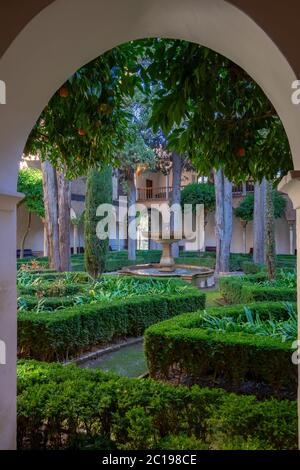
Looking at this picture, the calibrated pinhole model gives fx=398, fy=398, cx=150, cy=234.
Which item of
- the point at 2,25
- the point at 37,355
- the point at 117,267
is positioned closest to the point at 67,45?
the point at 2,25

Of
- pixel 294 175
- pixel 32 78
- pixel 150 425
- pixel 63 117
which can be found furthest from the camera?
pixel 63 117

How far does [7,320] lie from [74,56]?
1.47 m

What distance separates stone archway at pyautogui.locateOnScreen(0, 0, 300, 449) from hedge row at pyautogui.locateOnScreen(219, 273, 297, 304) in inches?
234

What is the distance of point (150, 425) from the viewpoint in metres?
2.29

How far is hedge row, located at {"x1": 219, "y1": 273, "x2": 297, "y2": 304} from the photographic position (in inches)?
293

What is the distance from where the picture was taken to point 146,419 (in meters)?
2.30

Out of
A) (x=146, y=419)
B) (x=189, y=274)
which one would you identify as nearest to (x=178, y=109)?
(x=146, y=419)

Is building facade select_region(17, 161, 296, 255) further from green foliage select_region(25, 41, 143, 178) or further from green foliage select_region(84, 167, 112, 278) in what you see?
green foliage select_region(25, 41, 143, 178)

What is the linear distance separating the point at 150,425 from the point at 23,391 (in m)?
0.93

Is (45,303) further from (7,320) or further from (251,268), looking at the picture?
(251,268)

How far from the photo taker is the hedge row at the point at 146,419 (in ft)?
7.31

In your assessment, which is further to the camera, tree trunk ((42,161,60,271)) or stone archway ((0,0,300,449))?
tree trunk ((42,161,60,271))

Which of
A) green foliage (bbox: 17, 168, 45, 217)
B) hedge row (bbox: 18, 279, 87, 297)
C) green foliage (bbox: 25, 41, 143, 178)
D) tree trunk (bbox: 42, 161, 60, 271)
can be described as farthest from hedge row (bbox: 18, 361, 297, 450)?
green foliage (bbox: 17, 168, 45, 217)
